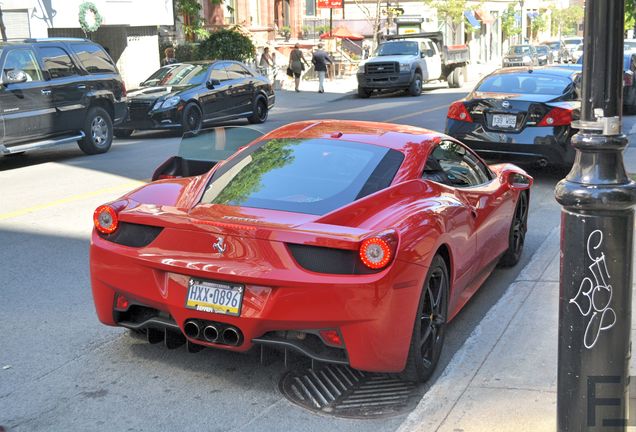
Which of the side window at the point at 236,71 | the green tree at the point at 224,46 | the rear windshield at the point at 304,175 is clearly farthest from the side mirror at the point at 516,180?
the green tree at the point at 224,46

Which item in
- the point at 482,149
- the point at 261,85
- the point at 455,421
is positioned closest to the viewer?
the point at 455,421

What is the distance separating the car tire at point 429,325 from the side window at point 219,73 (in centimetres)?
1515

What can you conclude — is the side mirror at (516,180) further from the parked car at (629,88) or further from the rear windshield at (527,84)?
the parked car at (629,88)

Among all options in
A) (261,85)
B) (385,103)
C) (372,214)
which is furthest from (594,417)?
(385,103)

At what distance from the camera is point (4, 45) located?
13.8 meters

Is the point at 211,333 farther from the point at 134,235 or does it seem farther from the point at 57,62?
the point at 57,62

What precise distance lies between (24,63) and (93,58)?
193 cm

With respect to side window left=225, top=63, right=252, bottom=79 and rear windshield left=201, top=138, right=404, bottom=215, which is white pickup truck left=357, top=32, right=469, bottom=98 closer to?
side window left=225, top=63, right=252, bottom=79

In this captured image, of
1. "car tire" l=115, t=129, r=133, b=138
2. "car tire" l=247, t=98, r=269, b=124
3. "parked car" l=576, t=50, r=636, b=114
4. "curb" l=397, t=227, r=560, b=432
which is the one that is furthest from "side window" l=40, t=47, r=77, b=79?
"parked car" l=576, t=50, r=636, b=114

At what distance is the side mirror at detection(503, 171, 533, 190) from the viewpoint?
701 cm

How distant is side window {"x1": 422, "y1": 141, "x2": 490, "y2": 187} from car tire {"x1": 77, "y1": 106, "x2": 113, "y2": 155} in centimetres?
1012

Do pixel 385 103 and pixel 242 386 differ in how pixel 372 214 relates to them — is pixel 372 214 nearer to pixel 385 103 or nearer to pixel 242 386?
pixel 242 386

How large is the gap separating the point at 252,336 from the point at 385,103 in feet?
76.3

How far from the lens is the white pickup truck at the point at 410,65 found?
29672 millimetres
